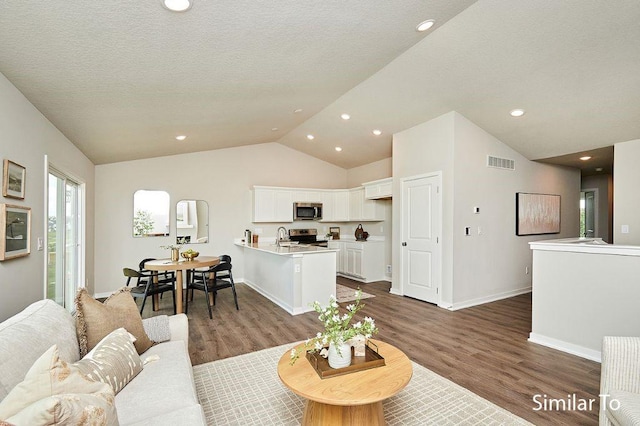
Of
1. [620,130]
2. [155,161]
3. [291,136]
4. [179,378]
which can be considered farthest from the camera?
[291,136]

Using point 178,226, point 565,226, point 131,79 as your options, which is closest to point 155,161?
point 178,226

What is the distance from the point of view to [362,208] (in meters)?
7.28

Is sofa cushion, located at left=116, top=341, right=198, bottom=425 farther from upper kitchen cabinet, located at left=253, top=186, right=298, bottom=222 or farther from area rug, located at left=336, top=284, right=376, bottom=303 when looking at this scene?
upper kitchen cabinet, located at left=253, top=186, right=298, bottom=222

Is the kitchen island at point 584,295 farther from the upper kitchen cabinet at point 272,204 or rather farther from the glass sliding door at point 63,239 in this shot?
the glass sliding door at point 63,239

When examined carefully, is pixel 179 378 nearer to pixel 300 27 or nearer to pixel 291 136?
pixel 300 27

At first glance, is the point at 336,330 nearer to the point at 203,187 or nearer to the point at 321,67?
the point at 321,67

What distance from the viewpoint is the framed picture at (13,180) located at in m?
2.18

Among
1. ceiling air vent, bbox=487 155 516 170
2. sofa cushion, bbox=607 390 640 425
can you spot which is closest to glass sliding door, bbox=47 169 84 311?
sofa cushion, bbox=607 390 640 425

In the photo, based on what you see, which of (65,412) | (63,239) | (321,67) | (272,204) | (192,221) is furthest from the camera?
(272,204)

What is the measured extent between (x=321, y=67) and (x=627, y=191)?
15.3ft

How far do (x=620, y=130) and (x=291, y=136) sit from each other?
530 centimetres

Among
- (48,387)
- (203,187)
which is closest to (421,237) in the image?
(203,187)

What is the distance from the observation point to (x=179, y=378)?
178 centimetres

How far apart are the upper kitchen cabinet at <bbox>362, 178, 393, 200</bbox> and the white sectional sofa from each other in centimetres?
488
